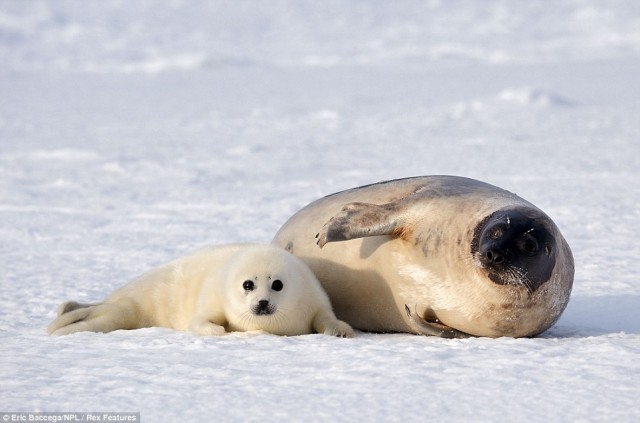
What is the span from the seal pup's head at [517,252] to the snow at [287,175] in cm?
20

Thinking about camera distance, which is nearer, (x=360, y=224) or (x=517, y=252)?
(x=517, y=252)

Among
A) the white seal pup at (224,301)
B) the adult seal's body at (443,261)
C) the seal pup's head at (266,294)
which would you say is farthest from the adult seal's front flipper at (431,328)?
the seal pup's head at (266,294)

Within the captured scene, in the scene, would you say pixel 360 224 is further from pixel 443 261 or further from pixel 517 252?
pixel 517 252

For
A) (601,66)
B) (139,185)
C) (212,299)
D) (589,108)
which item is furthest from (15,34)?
(212,299)

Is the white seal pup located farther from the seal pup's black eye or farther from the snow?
the snow

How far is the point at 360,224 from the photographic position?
3.47m

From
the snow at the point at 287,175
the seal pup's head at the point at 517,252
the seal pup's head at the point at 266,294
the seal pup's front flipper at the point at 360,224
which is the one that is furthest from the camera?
the seal pup's front flipper at the point at 360,224

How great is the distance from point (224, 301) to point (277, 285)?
18 cm

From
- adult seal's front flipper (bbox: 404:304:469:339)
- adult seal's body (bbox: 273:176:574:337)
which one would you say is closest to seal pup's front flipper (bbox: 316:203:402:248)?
adult seal's body (bbox: 273:176:574:337)

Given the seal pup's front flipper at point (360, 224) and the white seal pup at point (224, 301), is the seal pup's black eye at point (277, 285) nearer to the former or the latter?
the white seal pup at point (224, 301)

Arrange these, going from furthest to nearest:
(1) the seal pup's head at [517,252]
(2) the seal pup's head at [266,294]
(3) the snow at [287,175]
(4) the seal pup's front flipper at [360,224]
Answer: (4) the seal pup's front flipper at [360,224]
(2) the seal pup's head at [266,294]
(1) the seal pup's head at [517,252]
(3) the snow at [287,175]

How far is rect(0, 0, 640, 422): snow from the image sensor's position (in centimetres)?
256

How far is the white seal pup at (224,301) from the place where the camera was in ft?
10.8

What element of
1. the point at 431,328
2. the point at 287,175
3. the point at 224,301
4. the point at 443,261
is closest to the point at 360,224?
the point at 443,261
